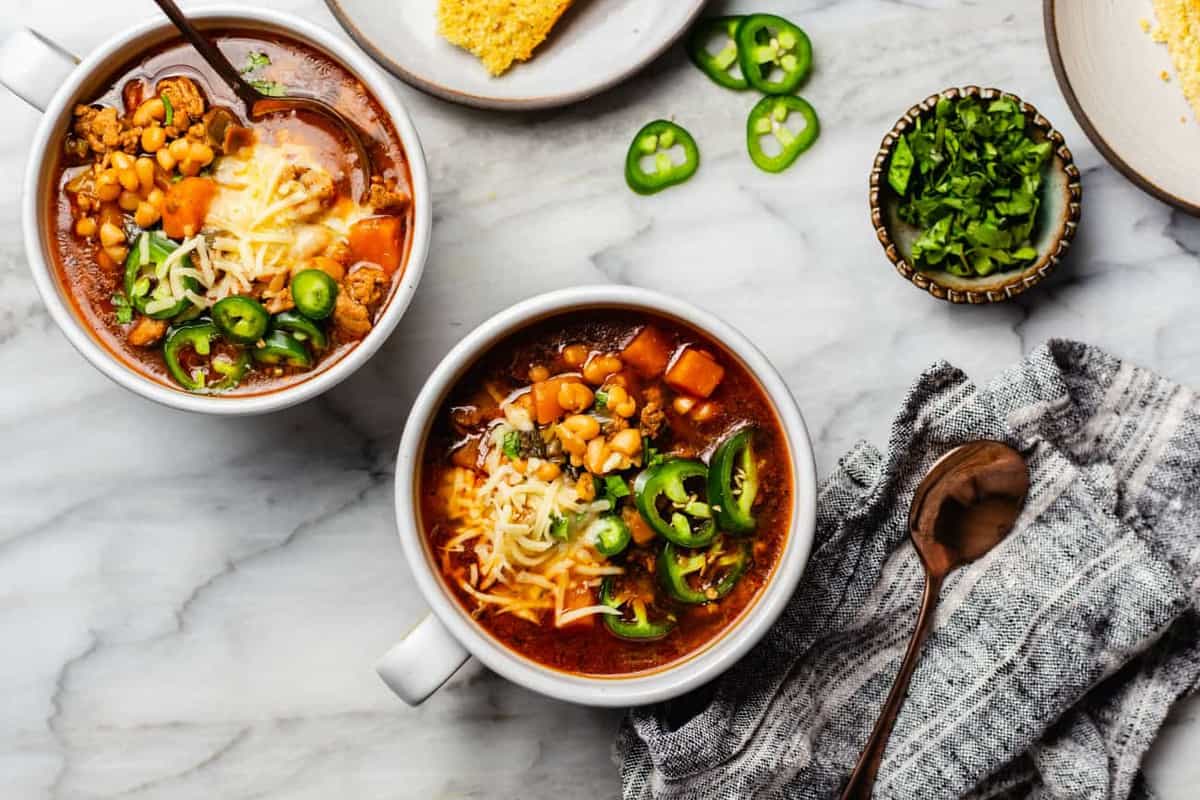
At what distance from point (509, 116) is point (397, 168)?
447 millimetres

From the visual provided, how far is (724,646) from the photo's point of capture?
7.42 ft

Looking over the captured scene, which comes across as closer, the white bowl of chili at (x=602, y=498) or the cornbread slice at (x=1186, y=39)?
the white bowl of chili at (x=602, y=498)

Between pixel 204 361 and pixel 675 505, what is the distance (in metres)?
1.01

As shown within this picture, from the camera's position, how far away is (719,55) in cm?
276

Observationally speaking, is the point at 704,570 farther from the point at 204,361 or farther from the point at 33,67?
the point at 33,67

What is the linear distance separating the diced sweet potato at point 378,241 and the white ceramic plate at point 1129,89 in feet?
4.95

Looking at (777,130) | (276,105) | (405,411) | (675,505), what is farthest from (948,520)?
(276,105)

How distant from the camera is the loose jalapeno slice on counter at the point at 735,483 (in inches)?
89.7

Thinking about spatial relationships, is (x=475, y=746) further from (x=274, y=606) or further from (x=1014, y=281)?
(x=1014, y=281)

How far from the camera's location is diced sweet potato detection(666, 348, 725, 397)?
232 centimetres

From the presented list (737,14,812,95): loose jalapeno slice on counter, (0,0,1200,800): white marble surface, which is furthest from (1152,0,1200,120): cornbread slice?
(737,14,812,95): loose jalapeno slice on counter

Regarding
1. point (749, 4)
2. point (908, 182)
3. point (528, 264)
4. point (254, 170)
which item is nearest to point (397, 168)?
point (254, 170)

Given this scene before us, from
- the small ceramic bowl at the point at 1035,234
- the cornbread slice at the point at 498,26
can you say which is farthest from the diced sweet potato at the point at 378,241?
the small ceramic bowl at the point at 1035,234

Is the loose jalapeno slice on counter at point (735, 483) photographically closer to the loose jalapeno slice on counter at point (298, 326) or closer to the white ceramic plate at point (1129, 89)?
the loose jalapeno slice on counter at point (298, 326)
